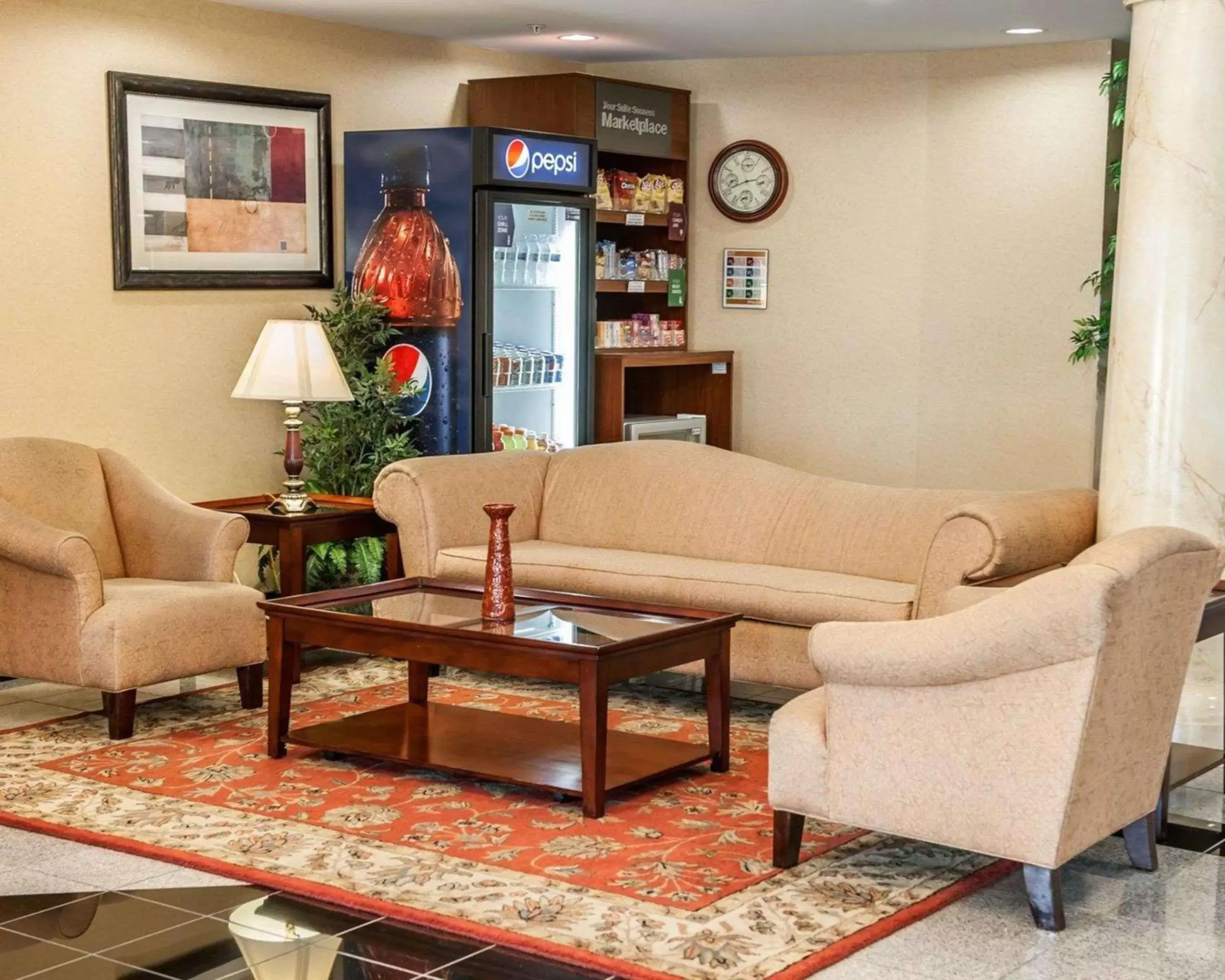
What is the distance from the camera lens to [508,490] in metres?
6.45

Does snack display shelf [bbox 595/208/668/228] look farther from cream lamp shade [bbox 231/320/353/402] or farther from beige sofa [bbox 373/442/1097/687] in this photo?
cream lamp shade [bbox 231/320/353/402]

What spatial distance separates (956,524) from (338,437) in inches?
113

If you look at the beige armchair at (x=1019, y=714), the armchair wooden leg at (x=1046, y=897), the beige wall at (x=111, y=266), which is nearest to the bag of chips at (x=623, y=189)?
the beige wall at (x=111, y=266)

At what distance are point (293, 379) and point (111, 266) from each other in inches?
36.0

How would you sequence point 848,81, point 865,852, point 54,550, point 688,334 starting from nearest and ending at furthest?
1. point 865,852
2. point 54,550
3. point 848,81
4. point 688,334

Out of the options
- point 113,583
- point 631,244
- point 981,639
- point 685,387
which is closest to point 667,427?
point 685,387

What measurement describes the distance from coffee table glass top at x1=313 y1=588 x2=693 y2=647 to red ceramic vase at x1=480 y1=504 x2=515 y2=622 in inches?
1.4

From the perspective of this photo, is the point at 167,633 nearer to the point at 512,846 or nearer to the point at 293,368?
the point at 293,368

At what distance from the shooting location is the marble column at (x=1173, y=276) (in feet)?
16.0

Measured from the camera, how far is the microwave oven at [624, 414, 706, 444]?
26.3 ft

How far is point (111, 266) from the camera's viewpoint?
639 cm

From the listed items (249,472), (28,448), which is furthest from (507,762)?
(249,472)

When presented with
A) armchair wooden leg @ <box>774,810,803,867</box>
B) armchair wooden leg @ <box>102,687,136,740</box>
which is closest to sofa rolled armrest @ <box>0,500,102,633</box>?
armchair wooden leg @ <box>102,687,136,740</box>

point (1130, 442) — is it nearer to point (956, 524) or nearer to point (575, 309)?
point (956, 524)
